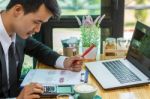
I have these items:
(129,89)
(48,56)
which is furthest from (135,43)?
(48,56)

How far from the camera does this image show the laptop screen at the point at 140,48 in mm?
1665

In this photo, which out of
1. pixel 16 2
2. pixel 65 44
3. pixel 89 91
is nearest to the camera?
pixel 89 91

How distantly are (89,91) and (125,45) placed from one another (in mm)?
794

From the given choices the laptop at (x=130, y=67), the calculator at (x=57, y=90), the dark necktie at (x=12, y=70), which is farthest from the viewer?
the dark necktie at (x=12, y=70)

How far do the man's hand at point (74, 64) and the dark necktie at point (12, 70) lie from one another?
11.7 inches

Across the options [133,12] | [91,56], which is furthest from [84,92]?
[133,12]

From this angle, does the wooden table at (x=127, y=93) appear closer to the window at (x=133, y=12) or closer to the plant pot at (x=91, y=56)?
the plant pot at (x=91, y=56)

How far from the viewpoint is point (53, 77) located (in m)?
1.65

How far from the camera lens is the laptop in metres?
1.58

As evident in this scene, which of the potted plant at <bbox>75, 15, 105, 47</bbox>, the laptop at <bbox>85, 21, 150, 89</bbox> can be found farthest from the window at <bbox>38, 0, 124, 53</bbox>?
the laptop at <bbox>85, 21, 150, 89</bbox>

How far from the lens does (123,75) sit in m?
1.65

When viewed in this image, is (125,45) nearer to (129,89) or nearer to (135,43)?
(135,43)

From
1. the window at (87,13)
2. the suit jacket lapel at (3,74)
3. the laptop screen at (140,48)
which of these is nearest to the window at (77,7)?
the window at (87,13)

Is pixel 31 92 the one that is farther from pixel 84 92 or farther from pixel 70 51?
pixel 70 51
